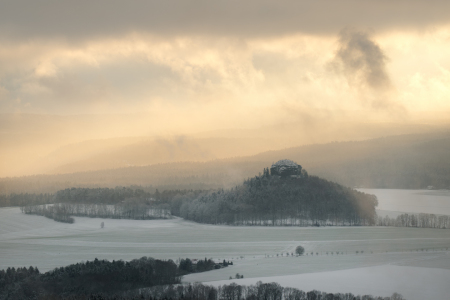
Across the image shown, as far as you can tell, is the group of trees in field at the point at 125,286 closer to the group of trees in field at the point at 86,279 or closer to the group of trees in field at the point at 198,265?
the group of trees in field at the point at 86,279

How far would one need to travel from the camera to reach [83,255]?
246ft

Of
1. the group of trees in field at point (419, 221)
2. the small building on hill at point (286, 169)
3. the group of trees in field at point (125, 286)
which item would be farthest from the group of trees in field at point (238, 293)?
the small building on hill at point (286, 169)

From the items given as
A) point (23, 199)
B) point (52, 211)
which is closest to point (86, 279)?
point (52, 211)

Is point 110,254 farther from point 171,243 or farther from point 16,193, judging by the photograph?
point 16,193

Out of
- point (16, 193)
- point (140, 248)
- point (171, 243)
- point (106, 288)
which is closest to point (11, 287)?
point (106, 288)

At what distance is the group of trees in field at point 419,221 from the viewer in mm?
100000

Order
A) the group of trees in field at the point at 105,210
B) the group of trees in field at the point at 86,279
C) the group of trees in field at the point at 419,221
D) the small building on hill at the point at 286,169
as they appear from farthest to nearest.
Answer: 1. the small building on hill at the point at 286,169
2. the group of trees in field at the point at 105,210
3. the group of trees in field at the point at 419,221
4. the group of trees in field at the point at 86,279

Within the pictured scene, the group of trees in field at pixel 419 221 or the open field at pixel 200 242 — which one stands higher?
the group of trees in field at pixel 419 221

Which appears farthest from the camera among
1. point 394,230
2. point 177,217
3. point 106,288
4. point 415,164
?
point 177,217

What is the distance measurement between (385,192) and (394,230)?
2424 centimetres

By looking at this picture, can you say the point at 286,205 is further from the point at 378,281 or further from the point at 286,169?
the point at 378,281

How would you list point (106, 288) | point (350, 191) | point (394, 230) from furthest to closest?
point (350, 191)
point (394, 230)
point (106, 288)

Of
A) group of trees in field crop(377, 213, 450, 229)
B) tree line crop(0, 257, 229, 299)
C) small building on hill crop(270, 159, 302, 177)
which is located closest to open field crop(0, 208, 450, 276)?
group of trees in field crop(377, 213, 450, 229)

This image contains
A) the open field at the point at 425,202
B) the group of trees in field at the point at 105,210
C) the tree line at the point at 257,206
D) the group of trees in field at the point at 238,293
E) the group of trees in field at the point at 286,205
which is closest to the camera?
the group of trees in field at the point at 238,293
